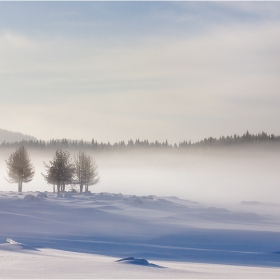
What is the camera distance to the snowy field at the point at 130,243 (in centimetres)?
969

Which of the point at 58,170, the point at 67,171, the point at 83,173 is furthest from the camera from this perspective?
the point at 83,173

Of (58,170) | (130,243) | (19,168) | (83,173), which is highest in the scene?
(19,168)

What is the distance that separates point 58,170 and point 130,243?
121 ft

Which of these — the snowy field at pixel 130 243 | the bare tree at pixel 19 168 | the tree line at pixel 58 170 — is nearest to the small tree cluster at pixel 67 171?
the tree line at pixel 58 170

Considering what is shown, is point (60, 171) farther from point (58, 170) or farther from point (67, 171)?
point (67, 171)

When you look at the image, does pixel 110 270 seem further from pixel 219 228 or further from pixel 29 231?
pixel 219 228

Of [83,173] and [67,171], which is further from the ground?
[67,171]

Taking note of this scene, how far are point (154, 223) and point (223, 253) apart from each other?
1096cm

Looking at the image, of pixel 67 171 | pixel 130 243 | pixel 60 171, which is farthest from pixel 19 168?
pixel 130 243

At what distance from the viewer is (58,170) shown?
5766cm

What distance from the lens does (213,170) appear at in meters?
176

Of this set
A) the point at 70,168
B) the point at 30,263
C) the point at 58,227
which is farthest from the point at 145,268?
the point at 70,168

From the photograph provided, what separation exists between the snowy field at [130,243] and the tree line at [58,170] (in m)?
18.9

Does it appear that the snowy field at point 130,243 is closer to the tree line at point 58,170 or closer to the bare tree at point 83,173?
the tree line at point 58,170
